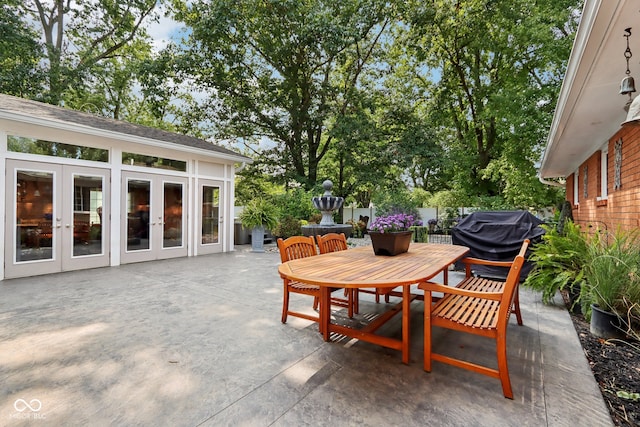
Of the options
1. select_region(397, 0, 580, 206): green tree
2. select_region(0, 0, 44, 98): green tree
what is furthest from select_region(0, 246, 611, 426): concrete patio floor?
select_region(0, 0, 44, 98): green tree

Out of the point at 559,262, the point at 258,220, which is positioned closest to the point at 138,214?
the point at 258,220

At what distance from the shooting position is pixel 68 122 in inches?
215

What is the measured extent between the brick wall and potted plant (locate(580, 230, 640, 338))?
58cm

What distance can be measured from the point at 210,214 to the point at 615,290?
7.82m

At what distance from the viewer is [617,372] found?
2.27 metres

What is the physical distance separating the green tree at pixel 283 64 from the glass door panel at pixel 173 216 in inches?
263

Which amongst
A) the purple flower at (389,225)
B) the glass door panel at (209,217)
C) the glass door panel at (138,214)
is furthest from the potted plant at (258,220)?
the purple flower at (389,225)

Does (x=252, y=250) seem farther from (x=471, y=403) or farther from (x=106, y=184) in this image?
(x=471, y=403)

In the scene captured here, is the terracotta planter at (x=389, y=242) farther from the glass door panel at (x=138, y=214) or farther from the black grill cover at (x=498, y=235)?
the glass door panel at (x=138, y=214)

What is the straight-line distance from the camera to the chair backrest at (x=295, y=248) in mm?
3006

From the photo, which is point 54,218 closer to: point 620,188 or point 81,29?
point 620,188

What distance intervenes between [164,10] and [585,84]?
15.9m

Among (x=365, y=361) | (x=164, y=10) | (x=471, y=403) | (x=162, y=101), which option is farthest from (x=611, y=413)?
(x=164, y=10)

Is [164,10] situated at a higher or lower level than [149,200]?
higher
